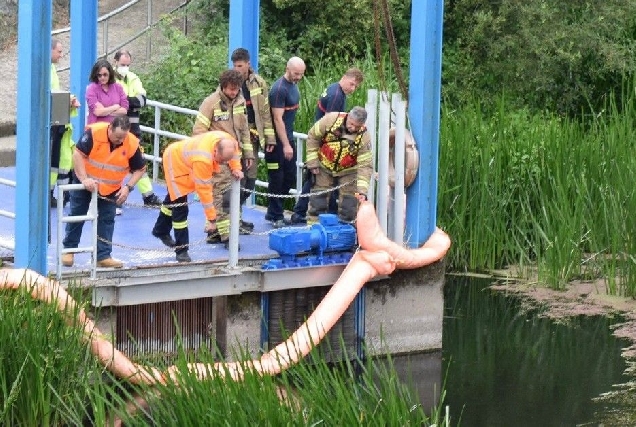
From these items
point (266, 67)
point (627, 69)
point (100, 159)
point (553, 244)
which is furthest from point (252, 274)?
point (627, 69)

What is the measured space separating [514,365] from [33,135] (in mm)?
4573

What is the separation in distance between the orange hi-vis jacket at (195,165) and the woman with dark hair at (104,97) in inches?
67.1

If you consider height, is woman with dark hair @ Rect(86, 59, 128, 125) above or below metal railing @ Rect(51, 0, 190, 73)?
below

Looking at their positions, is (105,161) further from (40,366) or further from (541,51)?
(541,51)

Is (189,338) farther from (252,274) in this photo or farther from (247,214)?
(247,214)

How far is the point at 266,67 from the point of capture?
21828mm

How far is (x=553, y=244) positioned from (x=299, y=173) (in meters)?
2.56

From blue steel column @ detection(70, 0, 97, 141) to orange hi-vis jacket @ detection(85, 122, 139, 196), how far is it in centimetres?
375

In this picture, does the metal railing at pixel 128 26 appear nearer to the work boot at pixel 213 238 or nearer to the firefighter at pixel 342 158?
the work boot at pixel 213 238

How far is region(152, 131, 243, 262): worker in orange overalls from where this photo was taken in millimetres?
12586

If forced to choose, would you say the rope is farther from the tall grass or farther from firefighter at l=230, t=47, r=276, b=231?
the tall grass

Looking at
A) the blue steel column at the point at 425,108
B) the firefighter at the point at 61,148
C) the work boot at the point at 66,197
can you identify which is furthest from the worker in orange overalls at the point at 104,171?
the blue steel column at the point at 425,108

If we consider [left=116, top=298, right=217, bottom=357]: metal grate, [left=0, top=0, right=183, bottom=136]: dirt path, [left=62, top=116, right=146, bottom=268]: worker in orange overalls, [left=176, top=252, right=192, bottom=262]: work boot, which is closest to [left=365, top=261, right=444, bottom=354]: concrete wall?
[left=116, top=298, right=217, bottom=357]: metal grate

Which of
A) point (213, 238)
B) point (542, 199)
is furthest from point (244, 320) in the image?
point (542, 199)
